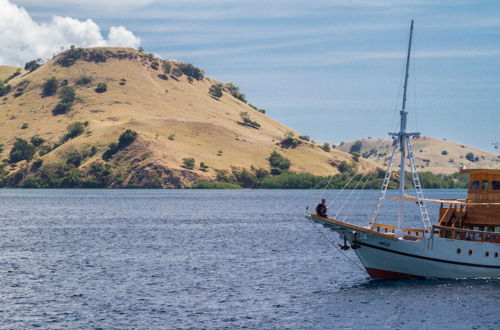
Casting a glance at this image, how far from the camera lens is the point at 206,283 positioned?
56094 millimetres

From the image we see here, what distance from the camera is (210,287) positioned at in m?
54.4

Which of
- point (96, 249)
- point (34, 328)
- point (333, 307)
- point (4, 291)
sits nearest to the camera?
point (34, 328)

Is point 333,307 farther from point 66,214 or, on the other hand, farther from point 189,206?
point 189,206

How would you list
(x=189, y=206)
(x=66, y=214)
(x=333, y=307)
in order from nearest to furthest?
(x=333, y=307) → (x=66, y=214) → (x=189, y=206)

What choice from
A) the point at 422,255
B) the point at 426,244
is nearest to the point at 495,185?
the point at 426,244

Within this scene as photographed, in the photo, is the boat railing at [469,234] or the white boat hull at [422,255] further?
the boat railing at [469,234]

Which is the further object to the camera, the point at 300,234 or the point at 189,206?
the point at 189,206

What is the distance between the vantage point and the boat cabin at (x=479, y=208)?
5575 centimetres

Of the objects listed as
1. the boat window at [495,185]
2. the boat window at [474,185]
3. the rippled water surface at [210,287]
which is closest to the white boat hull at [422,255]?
the rippled water surface at [210,287]

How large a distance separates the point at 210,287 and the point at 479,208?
19888 millimetres

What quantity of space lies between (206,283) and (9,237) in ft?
140

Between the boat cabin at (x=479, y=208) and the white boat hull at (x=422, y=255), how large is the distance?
2.25m

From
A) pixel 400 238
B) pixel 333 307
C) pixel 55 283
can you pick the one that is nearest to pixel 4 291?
pixel 55 283

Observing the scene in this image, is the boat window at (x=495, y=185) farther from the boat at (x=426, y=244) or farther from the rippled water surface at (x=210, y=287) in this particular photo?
the rippled water surface at (x=210, y=287)
